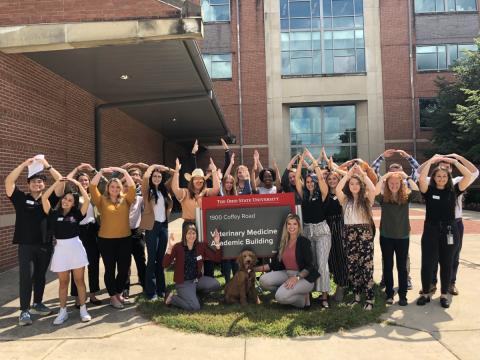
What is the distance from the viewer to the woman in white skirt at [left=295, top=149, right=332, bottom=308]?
17.7 feet

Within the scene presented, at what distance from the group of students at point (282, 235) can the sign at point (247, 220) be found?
0.16m

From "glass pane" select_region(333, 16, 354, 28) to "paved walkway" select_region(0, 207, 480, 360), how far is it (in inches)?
997

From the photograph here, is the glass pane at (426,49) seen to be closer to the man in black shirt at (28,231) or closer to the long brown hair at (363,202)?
the long brown hair at (363,202)

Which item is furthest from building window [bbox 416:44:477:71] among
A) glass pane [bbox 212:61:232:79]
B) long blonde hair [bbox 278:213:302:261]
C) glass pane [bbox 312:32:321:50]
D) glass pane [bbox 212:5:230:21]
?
long blonde hair [bbox 278:213:302:261]

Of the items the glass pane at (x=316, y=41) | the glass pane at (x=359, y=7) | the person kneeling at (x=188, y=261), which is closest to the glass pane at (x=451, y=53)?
the glass pane at (x=359, y=7)

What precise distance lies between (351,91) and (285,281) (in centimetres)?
2408

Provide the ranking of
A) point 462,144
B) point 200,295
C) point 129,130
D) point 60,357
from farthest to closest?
point 462,144, point 129,130, point 200,295, point 60,357

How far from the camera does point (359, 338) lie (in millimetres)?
4414

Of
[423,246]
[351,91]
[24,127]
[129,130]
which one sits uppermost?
[351,91]

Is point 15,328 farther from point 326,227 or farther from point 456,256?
point 456,256

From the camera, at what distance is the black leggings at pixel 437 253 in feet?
17.9

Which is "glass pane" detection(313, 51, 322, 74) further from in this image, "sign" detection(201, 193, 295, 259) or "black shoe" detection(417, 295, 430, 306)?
"black shoe" detection(417, 295, 430, 306)

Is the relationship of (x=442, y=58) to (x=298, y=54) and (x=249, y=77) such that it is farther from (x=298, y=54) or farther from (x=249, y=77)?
(x=249, y=77)

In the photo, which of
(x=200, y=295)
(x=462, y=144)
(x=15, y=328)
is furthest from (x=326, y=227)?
(x=462, y=144)
